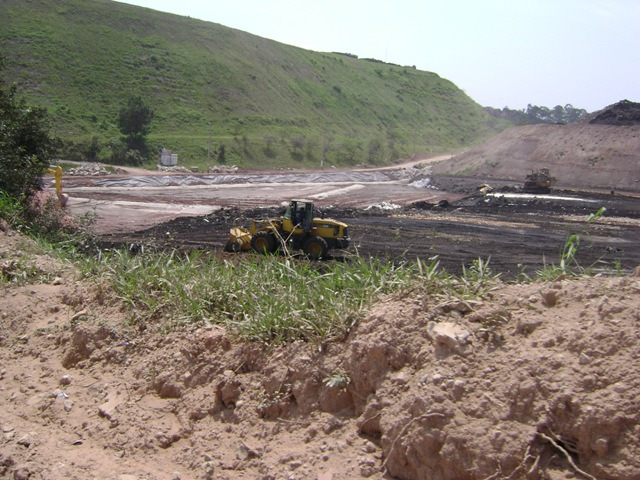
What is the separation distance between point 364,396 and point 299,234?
1551cm

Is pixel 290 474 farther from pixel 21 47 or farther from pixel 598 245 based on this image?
pixel 21 47

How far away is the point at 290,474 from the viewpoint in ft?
14.2

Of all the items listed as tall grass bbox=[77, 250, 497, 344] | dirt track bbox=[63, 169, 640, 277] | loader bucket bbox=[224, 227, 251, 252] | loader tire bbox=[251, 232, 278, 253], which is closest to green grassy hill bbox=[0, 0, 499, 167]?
dirt track bbox=[63, 169, 640, 277]

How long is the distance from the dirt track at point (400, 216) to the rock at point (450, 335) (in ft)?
32.4

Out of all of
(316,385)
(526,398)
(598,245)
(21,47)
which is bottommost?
(598,245)

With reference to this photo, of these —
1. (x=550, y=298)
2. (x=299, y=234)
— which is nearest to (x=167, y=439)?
(x=550, y=298)

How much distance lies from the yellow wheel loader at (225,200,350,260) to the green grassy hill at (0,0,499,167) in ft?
122

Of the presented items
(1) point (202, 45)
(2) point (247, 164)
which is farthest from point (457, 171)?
(1) point (202, 45)

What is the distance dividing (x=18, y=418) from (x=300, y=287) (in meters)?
2.61

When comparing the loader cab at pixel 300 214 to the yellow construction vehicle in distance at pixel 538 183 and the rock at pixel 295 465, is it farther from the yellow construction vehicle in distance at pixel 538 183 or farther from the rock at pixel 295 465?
the yellow construction vehicle in distance at pixel 538 183

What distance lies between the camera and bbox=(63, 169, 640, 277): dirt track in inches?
916

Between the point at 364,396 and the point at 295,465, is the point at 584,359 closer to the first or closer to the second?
the point at 364,396

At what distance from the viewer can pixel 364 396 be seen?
15.0 ft

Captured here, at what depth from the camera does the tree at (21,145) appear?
16.7 m
